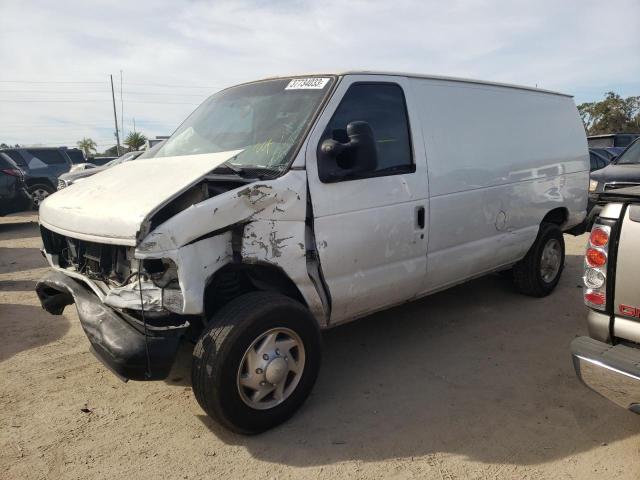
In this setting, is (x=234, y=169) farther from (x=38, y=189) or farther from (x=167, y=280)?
(x=38, y=189)

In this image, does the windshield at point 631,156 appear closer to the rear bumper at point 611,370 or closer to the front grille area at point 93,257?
the rear bumper at point 611,370

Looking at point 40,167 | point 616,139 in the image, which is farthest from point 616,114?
point 40,167

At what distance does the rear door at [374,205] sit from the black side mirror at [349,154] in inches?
1.3

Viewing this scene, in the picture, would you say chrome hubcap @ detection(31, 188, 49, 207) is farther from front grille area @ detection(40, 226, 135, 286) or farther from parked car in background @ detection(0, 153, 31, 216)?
front grille area @ detection(40, 226, 135, 286)

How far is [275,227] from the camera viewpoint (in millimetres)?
3031

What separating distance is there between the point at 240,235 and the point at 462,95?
8.39 feet

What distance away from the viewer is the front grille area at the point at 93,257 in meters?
3.07

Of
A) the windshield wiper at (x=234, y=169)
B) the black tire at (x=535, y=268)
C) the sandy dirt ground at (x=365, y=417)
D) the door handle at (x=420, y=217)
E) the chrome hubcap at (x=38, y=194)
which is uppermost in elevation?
the windshield wiper at (x=234, y=169)

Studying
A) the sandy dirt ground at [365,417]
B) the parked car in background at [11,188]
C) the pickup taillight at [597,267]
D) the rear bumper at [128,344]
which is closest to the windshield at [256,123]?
the rear bumper at [128,344]

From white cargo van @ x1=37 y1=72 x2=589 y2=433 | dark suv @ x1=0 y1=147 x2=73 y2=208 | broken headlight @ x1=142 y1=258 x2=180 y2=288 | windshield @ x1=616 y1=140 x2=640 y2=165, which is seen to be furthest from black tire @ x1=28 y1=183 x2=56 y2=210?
windshield @ x1=616 y1=140 x2=640 y2=165

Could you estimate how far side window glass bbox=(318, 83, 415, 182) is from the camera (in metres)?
3.15

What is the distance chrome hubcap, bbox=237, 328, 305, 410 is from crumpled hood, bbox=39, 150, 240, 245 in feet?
3.10

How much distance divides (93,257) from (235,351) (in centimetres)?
120

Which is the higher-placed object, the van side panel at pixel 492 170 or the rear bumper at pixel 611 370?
the van side panel at pixel 492 170
